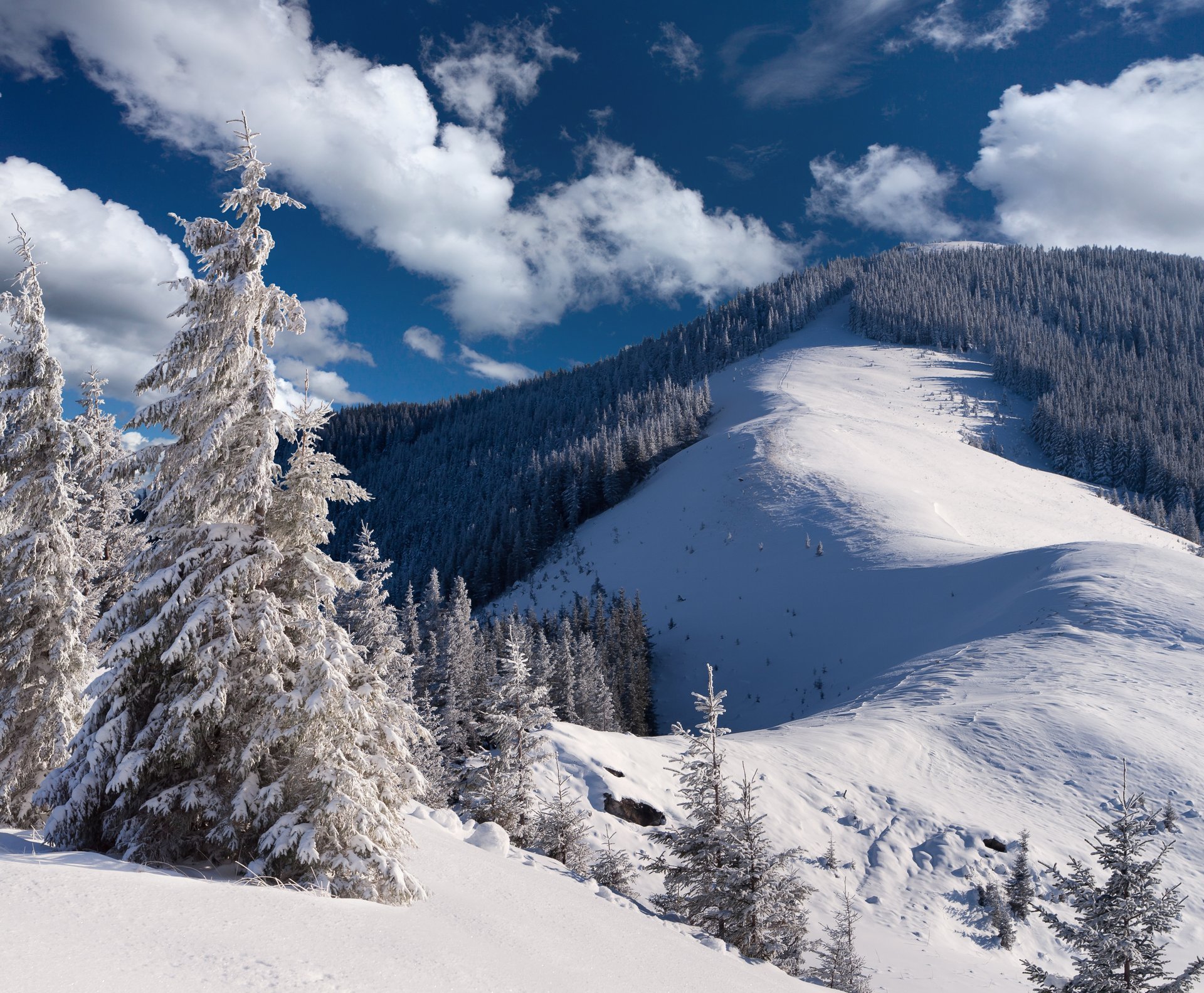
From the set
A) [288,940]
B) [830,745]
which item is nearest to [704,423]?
[830,745]

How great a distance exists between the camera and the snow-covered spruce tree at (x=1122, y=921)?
370 inches

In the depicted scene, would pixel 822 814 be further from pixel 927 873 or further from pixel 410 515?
pixel 410 515

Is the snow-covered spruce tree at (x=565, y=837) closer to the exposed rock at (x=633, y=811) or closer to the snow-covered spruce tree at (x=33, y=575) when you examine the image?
the exposed rock at (x=633, y=811)

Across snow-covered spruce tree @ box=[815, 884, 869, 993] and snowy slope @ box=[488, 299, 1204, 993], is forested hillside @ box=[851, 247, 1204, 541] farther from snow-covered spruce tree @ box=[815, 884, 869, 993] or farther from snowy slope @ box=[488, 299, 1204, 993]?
snow-covered spruce tree @ box=[815, 884, 869, 993]

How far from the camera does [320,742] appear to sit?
776 centimetres

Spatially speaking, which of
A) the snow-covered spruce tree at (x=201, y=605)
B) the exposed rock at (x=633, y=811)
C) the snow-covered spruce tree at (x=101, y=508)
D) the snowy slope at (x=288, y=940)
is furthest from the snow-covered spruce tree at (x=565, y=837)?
the snow-covered spruce tree at (x=101, y=508)

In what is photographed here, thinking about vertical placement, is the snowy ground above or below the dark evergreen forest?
below

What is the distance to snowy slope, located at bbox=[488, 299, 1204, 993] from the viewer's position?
816 inches

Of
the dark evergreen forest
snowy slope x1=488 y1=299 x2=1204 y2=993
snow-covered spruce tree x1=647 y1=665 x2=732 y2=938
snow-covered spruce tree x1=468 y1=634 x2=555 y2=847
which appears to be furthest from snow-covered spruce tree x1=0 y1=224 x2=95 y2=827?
the dark evergreen forest

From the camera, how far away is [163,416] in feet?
28.6

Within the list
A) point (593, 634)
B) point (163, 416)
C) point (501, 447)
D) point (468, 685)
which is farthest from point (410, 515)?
point (163, 416)

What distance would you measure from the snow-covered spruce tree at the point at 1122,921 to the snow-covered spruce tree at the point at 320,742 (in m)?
10.1

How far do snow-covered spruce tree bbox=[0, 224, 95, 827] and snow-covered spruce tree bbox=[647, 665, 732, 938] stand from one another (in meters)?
12.2

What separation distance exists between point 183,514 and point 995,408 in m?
156
